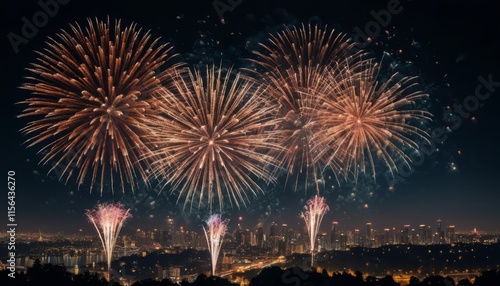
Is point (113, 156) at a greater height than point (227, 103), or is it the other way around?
point (227, 103)

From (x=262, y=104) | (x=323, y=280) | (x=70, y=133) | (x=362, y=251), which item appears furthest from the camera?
(x=362, y=251)

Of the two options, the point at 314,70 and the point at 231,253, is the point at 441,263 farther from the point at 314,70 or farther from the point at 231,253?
the point at 314,70

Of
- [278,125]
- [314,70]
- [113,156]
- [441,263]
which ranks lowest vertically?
[441,263]

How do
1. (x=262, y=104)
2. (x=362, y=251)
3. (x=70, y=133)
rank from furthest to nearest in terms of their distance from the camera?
(x=362, y=251) → (x=262, y=104) → (x=70, y=133)

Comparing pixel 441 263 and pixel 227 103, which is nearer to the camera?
pixel 227 103

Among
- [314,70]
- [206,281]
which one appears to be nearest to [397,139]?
[314,70]

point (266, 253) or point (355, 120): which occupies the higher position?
point (355, 120)

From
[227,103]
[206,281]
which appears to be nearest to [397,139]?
[227,103]

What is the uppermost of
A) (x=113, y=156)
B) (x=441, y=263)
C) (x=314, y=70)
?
(x=314, y=70)

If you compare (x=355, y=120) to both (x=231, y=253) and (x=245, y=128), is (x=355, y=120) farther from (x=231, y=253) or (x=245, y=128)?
(x=231, y=253)
